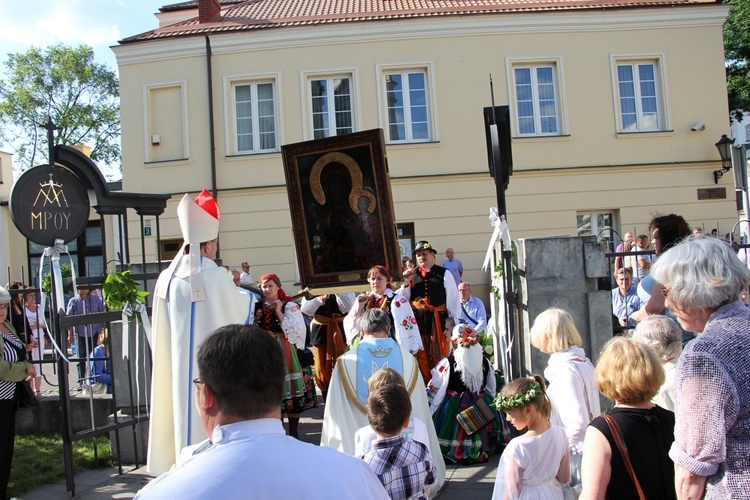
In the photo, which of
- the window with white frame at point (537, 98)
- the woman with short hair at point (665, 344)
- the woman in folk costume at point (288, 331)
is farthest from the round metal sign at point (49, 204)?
the window with white frame at point (537, 98)

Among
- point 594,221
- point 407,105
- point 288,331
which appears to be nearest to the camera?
point 288,331

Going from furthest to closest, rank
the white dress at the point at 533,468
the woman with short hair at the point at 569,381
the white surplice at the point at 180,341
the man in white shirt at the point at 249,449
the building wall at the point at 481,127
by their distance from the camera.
Answer: the building wall at the point at 481,127 < the white surplice at the point at 180,341 < the woman with short hair at the point at 569,381 < the white dress at the point at 533,468 < the man in white shirt at the point at 249,449

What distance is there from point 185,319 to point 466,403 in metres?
2.73

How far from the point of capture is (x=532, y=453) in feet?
12.0

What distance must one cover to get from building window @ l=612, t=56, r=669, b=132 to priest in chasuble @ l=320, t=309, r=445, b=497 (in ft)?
46.6

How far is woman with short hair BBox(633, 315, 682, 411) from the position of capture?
3.82 meters

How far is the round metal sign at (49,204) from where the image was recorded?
5.53m

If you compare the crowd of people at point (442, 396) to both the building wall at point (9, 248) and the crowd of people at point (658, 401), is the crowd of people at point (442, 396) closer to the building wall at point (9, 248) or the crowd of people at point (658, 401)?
the crowd of people at point (658, 401)

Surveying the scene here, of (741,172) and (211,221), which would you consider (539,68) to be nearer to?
(741,172)

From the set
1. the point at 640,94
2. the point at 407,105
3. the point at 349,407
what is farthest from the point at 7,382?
the point at 640,94

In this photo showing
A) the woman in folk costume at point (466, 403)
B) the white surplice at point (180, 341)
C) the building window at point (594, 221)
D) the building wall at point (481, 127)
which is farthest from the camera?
the building window at point (594, 221)

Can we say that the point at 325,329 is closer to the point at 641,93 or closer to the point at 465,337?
the point at 465,337

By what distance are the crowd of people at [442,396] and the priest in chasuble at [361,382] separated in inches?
0.5

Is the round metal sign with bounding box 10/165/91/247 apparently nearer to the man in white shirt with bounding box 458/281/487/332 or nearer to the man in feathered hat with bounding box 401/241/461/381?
the man in feathered hat with bounding box 401/241/461/381
